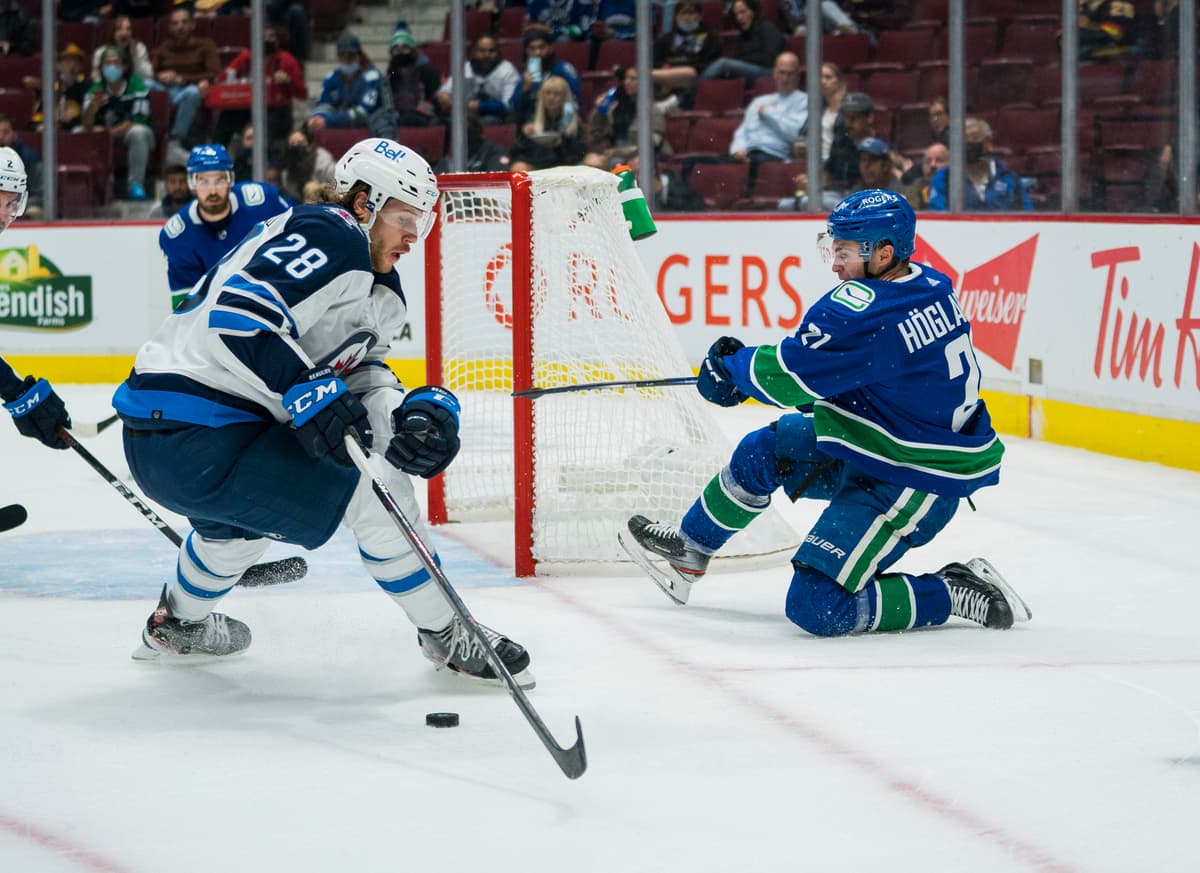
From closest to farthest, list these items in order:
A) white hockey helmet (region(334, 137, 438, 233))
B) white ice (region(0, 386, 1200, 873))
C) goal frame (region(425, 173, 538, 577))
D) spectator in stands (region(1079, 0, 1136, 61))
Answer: white ice (region(0, 386, 1200, 873)), white hockey helmet (region(334, 137, 438, 233)), goal frame (region(425, 173, 538, 577)), spectator in stands (region(1079, 0, 1136, 61))

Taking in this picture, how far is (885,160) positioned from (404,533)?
197 inches

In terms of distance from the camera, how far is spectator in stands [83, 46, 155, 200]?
8922 mm

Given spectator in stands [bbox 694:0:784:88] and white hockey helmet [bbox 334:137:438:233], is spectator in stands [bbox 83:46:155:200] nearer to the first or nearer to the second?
spectator in stands [bbox 694:0:784:88]

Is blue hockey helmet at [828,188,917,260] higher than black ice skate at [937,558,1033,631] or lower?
higher

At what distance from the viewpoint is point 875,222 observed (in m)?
3.45

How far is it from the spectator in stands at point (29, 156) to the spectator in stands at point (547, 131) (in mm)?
2437

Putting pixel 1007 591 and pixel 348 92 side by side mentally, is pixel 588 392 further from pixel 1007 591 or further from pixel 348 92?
pixel 348 92

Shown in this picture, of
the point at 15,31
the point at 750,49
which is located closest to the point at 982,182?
the point at 750,49

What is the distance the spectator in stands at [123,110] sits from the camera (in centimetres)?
892

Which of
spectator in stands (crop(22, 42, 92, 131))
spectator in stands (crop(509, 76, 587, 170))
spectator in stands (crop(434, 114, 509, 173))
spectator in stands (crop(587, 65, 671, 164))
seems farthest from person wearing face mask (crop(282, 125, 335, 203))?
spectator in stands (crop(587, 65, 671, 164))

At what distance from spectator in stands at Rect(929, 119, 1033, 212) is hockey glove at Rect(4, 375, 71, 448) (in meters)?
4.02

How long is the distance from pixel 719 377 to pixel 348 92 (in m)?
5.75

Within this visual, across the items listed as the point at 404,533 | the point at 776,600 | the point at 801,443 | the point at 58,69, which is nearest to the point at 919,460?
→ the point at 801,443

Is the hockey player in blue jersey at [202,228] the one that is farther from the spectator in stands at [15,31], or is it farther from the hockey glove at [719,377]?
the spectator in stands at [15,31]
